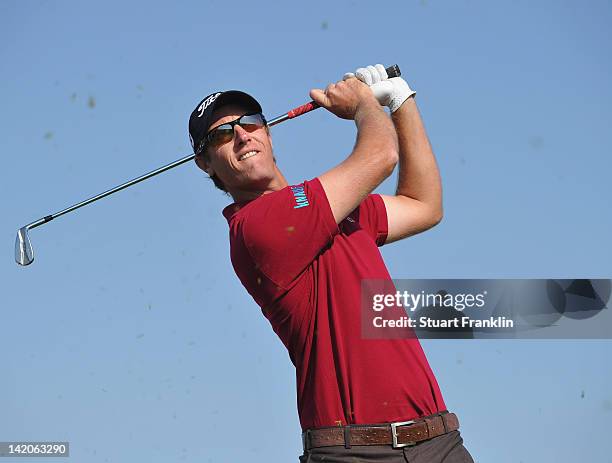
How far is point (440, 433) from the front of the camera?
3.51 metres

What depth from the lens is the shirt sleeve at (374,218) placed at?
162 inches

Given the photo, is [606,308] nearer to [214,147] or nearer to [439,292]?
[439,292]

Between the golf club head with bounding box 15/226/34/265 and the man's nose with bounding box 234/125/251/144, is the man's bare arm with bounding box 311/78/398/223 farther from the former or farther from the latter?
the golf club head with bounding box 15/226/34/265

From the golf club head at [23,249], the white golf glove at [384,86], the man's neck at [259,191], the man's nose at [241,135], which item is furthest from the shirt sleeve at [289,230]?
the golf club head at [23,249]

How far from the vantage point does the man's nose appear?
4.22 meters

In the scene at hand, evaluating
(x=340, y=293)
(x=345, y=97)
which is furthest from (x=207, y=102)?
(x=340, y=293)

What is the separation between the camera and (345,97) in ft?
13.3

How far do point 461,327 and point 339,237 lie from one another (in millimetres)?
2238

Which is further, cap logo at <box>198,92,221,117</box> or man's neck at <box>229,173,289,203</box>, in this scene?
cap logo at <box>198,92,221,117</box>

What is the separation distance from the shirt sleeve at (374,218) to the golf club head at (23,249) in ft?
12.1

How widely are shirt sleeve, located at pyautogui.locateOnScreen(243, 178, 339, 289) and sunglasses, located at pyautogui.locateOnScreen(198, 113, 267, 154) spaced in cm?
66

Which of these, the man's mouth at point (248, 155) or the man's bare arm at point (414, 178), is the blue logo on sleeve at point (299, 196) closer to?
the man's mouth at point (248, 155)

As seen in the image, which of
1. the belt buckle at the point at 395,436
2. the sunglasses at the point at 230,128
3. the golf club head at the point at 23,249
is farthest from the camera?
the golf club head at the point at 23,249

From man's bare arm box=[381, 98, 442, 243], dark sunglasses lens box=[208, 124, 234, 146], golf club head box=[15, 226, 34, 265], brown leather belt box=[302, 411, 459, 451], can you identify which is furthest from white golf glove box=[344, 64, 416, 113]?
golf club head box=[15, 226, 34, 265]
